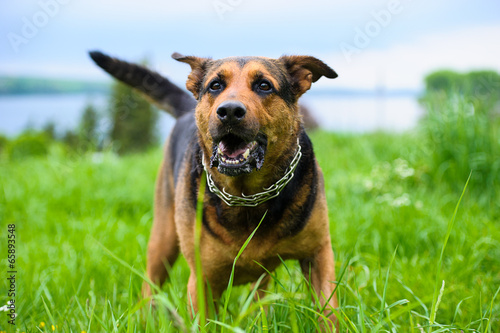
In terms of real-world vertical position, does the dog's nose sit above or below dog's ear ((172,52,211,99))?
below

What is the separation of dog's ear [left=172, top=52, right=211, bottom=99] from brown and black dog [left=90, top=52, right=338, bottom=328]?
0.10ft

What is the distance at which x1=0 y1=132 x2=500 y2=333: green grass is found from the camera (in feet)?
8.32

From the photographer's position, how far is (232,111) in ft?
7.82

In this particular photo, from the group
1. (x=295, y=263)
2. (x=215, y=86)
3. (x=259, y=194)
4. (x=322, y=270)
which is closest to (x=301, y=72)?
(x=215, y=86)

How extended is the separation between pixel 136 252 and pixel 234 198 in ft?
6.83

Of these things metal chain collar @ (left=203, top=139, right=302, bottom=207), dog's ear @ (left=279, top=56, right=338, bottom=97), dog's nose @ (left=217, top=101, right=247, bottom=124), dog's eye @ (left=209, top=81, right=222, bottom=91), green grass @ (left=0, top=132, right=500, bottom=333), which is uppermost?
dog's ear @ (left=279, top=56, right=338, bottom=97)

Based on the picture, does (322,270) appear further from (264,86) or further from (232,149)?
(264,86)

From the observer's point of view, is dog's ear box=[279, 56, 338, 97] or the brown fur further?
dog's ear box=[279, 56, 338, 97]

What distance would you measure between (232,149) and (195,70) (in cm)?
83

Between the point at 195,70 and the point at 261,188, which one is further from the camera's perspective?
the point at 195,70

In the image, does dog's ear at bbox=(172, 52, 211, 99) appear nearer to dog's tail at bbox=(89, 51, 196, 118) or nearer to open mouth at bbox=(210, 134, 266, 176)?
open mouth at bbox=(210, 134, 266, 176)

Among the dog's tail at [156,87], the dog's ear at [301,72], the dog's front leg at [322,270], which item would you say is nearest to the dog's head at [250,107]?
the dog's ear at [301,72]

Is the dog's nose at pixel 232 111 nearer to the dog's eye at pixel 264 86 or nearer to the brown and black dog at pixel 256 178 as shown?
the brown and black dog at pixel 256 178

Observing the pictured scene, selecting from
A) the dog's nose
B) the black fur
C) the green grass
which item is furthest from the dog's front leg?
the dog's nose
